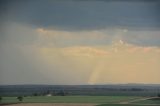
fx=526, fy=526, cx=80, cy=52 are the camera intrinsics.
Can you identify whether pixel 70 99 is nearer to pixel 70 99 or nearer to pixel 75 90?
pixel 70 99

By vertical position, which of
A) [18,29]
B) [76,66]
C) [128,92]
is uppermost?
[18,29]

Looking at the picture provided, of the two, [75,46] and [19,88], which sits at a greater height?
[75,46]

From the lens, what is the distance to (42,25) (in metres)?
4.96

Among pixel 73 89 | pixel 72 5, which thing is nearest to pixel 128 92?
pixel 73 89

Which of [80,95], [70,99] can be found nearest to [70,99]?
[70,99]

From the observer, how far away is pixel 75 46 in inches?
195

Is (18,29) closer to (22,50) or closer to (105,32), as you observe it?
(22,50)

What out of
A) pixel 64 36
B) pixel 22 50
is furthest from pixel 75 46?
pixel 22 50

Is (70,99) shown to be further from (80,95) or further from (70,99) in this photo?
(80,95)

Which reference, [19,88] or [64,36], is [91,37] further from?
[19,88]

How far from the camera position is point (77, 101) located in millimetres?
4895

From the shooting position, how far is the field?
4844 millimetres

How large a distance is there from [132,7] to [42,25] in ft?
2.84

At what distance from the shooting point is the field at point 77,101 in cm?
484
